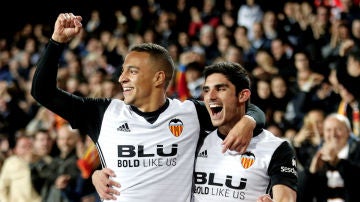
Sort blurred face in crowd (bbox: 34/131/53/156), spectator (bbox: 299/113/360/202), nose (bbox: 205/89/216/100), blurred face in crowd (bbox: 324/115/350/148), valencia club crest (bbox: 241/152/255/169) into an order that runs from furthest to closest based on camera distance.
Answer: blurred face in crowd (bbox: 34/131/53/156) < blurred face in crowd (bbox: 324/115/350/148) < spectator (bbox: 299/113/360/202) < nose (bbox: 205/89/216/100) < valencia club crest (bbox: 241/152/255/169)

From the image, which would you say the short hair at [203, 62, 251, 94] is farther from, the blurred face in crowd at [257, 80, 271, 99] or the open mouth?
the blurred face in crowd at [257, 80, 271, 99]

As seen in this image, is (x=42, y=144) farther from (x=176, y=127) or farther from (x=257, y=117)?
(x=257, y=117)

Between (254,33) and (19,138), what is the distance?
414 centimetres

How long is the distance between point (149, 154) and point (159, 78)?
489mm

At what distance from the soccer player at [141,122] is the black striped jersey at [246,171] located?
0.29 ft

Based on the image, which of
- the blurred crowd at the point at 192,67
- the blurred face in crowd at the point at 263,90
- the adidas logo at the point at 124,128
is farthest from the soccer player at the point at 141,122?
the blurred face in crowd at the point at 263,90

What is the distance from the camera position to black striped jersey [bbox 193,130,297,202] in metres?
3.66

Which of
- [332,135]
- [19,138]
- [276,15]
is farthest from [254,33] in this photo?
[332,135]

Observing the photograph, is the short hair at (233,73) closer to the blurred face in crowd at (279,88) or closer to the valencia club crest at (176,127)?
the valencia club crest at (176,127)

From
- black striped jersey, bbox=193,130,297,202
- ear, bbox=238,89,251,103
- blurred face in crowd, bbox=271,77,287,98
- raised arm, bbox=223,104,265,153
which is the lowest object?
black striped jersey, bbox=193,130,297,202

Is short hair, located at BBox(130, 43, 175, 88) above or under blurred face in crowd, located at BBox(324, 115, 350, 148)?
above

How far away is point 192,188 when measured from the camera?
3.84m

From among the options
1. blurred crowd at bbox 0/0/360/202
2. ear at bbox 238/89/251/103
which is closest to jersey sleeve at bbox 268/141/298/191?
ear at bbox 238/89/251/103

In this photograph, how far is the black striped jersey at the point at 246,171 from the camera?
3.66m
